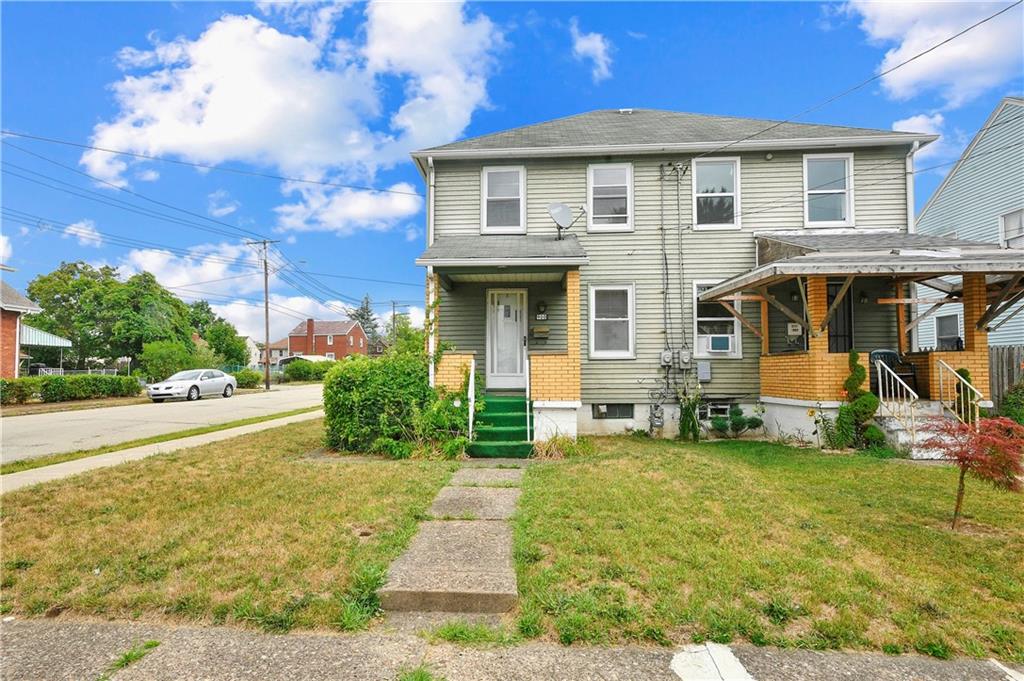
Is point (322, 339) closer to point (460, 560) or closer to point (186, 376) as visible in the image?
point (186, 376)

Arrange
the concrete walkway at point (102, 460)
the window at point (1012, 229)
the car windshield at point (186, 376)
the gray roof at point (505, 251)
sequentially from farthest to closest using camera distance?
1. the car windshield at point (186, 376)
2. the window at point (1012, 229)
3. the gray roof at point (505, 251)
4. the concrete walkway at point (102, 460)

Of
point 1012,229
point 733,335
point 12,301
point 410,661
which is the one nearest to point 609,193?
point 733,335

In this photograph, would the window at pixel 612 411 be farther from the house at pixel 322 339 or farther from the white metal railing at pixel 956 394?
the house at pixel 322 339

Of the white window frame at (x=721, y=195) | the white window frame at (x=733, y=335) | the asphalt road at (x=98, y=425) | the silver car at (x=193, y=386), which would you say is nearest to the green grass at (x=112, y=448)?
the asphalt road at (x=98, y=425)

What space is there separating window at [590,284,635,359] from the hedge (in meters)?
22.9

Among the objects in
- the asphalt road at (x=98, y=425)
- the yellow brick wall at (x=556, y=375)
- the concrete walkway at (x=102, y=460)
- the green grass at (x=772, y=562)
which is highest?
the yellow brick wall at (x=556, y=375)

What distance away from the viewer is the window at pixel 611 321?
10.3 m

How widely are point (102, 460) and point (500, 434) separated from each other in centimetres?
648

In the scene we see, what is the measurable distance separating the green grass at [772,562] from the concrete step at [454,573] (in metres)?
0.15

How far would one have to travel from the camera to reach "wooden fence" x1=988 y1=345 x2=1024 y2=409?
9035 mm

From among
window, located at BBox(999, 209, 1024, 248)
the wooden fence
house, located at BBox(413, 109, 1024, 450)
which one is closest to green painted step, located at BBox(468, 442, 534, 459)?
house, located at BBox(413, 109, 1024, 450)

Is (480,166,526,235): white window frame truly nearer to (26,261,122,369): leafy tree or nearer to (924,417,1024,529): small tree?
(924,417,1024,529): small tree

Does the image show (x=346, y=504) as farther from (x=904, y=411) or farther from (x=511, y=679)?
(x=904, y=411)

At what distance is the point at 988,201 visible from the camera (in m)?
14.6
